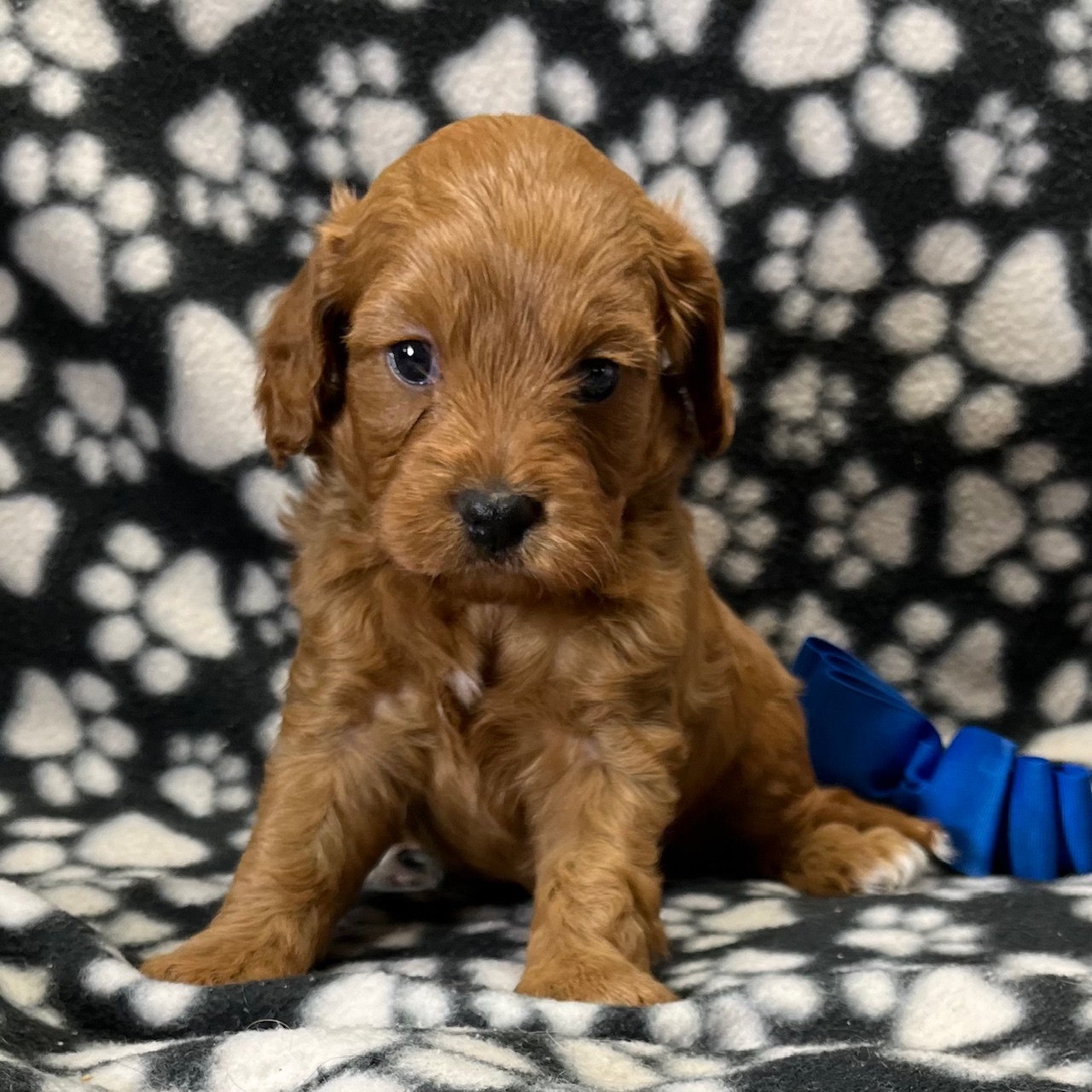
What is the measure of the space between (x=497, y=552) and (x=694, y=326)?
25.6 inches

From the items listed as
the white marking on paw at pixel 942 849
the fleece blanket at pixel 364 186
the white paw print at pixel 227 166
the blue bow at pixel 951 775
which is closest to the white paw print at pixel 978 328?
the fleece blanket at pixel 364 186

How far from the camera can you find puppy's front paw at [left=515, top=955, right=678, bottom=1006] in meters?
2.34

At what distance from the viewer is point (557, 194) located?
244 cm

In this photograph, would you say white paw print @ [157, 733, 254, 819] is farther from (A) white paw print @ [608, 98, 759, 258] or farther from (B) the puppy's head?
(A) white paw print @ [608, 98, 759, 258]

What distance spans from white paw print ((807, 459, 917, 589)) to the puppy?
99 centimetres

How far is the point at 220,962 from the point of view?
2.48 meters

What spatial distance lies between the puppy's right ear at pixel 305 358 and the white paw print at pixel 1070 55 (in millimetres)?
1823

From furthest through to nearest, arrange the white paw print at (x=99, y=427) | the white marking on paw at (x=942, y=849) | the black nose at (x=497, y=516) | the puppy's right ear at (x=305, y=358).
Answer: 1. the white paw print at (x=99, y=427)
2. the white marking on paw at (x=942, y=849)
3. the puppy's right ear at (x=305, y=358)
4. the black nose at (x=497, y=516)

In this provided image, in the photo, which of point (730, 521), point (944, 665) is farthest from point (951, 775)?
point (730, 521)

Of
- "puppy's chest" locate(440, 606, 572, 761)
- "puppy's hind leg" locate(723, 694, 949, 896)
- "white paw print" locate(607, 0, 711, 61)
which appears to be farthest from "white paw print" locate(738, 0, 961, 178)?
"puppy's chest" locate(440, 606, 572, 761)

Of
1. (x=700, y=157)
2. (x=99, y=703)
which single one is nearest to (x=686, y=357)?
(x=700, y=157)

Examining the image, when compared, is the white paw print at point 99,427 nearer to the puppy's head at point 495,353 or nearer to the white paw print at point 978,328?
the puppy's head at point 495,353

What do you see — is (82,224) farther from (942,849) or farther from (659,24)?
(942,849)

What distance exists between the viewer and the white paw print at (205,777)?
142 inches
